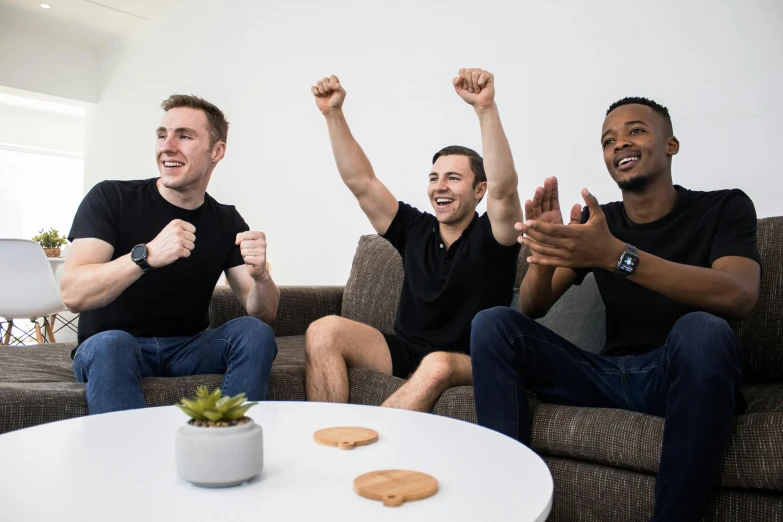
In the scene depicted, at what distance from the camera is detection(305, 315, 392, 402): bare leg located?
6.45 feet

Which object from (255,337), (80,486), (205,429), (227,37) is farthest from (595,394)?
(227,37)

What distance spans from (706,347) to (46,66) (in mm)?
6361

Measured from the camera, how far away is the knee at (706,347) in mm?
1295

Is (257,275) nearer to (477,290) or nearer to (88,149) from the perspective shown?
(477,290)

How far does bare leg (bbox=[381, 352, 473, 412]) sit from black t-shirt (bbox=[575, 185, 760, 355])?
400mm

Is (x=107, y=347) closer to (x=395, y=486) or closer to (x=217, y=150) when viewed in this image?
(x=217, y=150)

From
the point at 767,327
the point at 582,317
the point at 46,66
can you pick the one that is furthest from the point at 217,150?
the point at 46,66

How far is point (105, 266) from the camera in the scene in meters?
1.70

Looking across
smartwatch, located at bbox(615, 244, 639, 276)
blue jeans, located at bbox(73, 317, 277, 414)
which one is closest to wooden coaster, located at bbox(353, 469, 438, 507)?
smartwatch, located at bbox(615, 244, 639, 276)

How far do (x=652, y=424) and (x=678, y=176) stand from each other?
1.27 m

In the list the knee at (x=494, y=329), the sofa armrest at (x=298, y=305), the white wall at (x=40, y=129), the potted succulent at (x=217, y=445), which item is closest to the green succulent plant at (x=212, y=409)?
the potted succulent at (x=217, y=445)

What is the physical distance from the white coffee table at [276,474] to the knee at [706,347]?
1.55 ft

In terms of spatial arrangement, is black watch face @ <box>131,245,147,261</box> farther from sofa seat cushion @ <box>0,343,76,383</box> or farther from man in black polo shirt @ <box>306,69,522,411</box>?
man in black polo shirt @ <box>306,69,522,411</box>

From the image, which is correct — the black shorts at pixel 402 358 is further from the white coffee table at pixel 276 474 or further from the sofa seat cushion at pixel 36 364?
the sofa seat cushion at pixel 36 364
